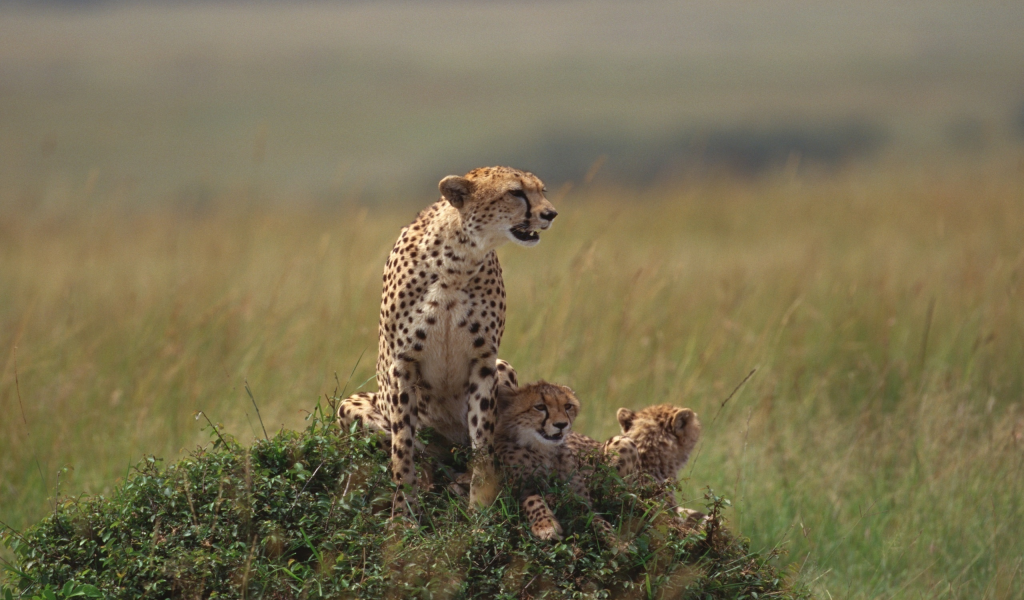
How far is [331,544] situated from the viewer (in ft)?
11.0

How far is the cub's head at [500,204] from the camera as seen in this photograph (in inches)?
141

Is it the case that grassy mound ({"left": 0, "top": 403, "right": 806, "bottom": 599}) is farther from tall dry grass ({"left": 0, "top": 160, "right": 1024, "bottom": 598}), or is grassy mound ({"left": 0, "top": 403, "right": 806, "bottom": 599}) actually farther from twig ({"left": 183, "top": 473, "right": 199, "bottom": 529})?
tall dry grass ({"left": 0, "top": 160, "right": 1024, "bottom": 598})

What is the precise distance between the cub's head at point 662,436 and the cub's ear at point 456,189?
1337 mm

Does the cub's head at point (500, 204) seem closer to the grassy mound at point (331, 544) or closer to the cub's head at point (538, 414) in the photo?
the cub's head at point (538, 414)

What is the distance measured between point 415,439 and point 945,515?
A: 2.81m

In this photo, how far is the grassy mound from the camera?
325cm

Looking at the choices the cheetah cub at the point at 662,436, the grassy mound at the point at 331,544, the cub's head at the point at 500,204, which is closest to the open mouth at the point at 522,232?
the cub's head at the point at 500,204

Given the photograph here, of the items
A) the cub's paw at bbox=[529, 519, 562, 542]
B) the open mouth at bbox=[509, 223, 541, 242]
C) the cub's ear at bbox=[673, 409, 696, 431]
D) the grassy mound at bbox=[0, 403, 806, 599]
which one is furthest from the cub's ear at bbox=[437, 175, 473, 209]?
the cub's ear at bbox=[673, 409, 696, 431]

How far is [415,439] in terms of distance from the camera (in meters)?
3.75

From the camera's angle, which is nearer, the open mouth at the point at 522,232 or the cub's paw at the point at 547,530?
the cub's paw at the point at 547,530

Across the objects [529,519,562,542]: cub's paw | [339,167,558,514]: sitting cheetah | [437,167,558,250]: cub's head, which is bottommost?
[529,519,562,542]: cub's paw

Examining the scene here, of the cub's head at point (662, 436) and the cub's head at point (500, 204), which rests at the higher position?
the cub's head at point (500, 204)

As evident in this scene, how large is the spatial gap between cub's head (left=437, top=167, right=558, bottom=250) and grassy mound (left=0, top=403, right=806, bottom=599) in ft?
2.85

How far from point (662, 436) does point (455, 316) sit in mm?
1253
